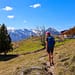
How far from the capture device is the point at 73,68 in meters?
19.2

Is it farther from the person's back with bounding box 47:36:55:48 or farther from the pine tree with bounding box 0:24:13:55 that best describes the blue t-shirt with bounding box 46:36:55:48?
the pine tree with bounding box 0:24:13:55

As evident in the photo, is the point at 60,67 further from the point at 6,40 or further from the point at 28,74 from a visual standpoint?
the point at 6,40

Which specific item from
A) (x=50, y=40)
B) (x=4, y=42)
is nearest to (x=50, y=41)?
(x=50, y=40)

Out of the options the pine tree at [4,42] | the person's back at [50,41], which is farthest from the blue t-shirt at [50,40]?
the pine tree at [4,42]

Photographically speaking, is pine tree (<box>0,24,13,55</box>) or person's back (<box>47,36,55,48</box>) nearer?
person's back (<box>47,36,55,48</box>)

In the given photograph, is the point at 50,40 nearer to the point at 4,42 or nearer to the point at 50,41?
the point at 50,41

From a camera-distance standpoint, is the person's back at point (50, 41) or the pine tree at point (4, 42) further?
the pine tree at point (4, 42)

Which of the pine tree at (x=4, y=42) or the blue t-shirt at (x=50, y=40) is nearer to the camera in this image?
the blue t-shirt at (x=50, y=40)

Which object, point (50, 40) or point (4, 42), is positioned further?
point (4, 42)

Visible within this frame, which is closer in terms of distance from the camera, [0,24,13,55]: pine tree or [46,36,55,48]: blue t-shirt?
[46,36,55,48]: blue t-shirt

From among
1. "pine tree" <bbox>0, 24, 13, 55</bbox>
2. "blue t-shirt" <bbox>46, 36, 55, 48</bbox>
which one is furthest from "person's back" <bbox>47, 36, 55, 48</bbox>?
"pine tree" <bbox>0, 24, 13, 55</bbox>

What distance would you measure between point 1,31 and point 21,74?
72987 millimetres

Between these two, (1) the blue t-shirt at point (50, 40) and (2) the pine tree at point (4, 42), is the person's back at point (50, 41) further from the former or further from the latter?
(2) the pine tree at point (4, 42)

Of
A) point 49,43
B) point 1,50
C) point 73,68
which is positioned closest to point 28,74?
point 73,68
